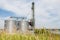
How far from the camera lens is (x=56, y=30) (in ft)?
16.4

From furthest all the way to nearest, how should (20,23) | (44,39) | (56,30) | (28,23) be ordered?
(28,23) < (20,23) < (56,30) < (44,39)

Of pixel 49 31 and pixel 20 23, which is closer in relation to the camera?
pixel 49 31

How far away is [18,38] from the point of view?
4629 mm

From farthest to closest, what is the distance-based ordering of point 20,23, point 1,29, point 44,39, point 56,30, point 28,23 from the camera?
point 28,23
point 20,23
point 1,29
point 56,30
point 44,39

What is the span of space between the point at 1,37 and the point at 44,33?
1233mm

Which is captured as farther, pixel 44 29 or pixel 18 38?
pixel 44 29

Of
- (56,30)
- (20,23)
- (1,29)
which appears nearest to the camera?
(56,30)

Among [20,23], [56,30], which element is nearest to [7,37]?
[56,30]

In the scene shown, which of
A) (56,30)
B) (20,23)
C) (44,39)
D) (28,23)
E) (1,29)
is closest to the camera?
(44,39)

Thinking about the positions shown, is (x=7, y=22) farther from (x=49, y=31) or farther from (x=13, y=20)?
(x=49, y=31)

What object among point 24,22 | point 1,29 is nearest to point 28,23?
point 24,22

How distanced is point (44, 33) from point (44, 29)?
0.42 feet

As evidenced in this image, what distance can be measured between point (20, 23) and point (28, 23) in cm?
174

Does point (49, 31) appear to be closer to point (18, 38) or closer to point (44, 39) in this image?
point (44, 39)
